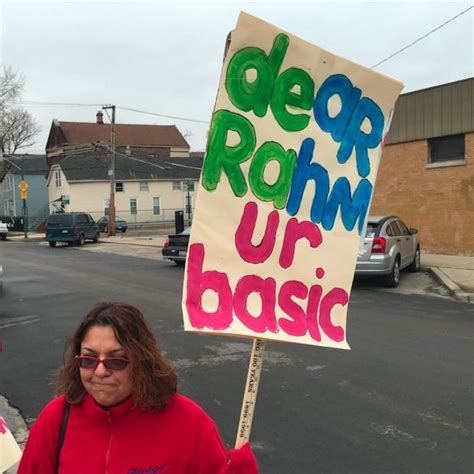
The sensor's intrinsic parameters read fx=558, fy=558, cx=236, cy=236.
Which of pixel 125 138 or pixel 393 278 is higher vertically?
pixel 125 138

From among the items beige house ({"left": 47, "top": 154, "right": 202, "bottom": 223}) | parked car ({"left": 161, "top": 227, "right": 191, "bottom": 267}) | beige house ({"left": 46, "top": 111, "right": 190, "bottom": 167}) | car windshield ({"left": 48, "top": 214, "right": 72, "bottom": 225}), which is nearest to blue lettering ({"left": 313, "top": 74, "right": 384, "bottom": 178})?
parked car ({"left": 161, "top": 227, "right": 191, "bottom": 267})

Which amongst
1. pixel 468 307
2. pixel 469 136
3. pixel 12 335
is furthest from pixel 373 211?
pixel 12 335

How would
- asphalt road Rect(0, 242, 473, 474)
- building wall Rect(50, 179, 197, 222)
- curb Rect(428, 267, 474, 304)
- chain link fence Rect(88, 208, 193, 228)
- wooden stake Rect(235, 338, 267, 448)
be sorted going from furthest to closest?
building wall Rect(50, 179, 197, 222) < chain link fence Rect(88, 208, 193, 228) < curb Rect(428, 267, 474, 304) < asphalt road Rect(0, 242, 473, 474) < wooden stake Rect(235, 338, 267, 448)

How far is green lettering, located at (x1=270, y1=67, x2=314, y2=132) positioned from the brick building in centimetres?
1583

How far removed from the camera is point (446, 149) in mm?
17500

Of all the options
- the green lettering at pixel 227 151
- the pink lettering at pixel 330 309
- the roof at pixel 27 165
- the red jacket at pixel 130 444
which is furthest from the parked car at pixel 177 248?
the roof at pixel 27 165

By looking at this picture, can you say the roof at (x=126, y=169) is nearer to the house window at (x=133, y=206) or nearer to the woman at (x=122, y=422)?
the house window at (x=133, y=206)

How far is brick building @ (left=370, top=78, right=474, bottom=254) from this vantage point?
16734mm

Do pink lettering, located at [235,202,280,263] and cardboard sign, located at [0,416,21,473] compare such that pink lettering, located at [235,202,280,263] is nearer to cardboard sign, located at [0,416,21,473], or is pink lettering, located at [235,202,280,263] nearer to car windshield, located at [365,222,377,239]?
cardboard sign, located at [0,416,21,473]

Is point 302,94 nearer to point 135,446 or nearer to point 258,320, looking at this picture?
point 258,320

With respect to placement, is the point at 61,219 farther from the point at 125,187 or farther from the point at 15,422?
the point at 15,422

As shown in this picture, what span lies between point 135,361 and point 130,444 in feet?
0.88

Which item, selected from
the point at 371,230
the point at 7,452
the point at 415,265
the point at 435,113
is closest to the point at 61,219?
the point at 435,113

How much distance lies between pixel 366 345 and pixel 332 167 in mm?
5006
